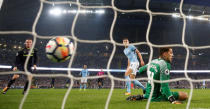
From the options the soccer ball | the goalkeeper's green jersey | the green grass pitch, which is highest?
the soccer ball

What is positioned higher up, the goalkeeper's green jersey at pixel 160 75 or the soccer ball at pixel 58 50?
the soccer ball at pixel 58 50

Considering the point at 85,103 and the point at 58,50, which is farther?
the point at 85,103

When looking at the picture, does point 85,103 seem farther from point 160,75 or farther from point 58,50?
point 160,75

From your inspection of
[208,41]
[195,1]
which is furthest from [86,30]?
[208,41]

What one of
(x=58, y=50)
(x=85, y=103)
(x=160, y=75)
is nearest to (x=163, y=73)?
(x=160, y=75)

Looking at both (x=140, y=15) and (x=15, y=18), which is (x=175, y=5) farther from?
(x=15, y=18)

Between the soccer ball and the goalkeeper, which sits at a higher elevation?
the soccer ball

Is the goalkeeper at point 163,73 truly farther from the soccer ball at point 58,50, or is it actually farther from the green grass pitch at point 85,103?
the soccer ball at point 58,50

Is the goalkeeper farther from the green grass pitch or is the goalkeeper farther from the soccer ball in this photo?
the soccer ball

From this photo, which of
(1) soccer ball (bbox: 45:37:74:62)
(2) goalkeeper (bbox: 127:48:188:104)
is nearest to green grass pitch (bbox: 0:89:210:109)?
(2) goalkeeper (bbox: 127:48:188:104)

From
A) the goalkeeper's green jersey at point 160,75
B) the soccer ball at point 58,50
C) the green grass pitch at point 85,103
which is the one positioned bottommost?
the green grass pitch at point 85,103

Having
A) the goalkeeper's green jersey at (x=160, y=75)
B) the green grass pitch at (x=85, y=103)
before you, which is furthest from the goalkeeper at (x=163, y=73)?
the green grass pitch at (x=85, y=103)

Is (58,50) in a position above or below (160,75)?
above

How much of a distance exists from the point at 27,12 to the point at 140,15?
34.9 feet
